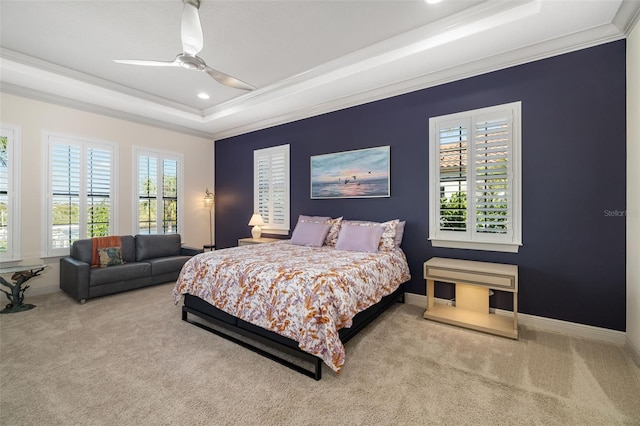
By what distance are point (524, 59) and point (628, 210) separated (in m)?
1.83

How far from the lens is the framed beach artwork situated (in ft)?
13.6

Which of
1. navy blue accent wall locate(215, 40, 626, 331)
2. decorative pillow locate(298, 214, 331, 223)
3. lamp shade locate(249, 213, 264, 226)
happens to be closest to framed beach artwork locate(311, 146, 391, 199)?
navy blue accent wall locate(215, 40, 626, 331)

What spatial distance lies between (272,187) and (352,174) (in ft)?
5.82

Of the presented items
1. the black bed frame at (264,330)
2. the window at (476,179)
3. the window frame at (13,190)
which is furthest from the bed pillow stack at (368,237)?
the window frame at (13,190)

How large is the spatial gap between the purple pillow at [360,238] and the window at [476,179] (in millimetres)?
743

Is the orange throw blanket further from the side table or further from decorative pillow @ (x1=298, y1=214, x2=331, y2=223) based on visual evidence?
decorative pillow @ (x1=298, y1=214, x2=331, y2=223)

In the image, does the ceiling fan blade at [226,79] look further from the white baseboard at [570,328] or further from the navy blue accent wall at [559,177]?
the white baseboard at [570,328]

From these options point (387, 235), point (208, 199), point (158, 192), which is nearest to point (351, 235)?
point (387, 235)

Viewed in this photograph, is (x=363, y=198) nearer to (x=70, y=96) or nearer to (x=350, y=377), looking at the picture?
(x=350, y=377)

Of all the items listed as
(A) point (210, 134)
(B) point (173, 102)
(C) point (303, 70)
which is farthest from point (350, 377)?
(A) point (210, 134)

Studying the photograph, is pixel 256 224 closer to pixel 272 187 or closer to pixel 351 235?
pixel 272 187

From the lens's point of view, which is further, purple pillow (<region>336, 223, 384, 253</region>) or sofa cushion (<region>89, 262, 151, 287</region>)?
sofa cushion (<region>89, 262, 151, 287</region>)

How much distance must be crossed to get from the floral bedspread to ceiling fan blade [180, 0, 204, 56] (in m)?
2.04

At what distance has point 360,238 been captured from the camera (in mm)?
3691
